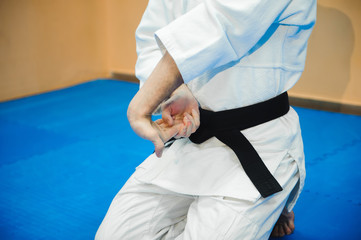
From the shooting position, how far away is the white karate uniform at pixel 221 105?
960 millimetres

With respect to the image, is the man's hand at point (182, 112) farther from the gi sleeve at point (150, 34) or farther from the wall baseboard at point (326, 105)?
the wall baseboard at point (326, 105)

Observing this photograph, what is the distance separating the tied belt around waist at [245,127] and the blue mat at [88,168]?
2.01ft

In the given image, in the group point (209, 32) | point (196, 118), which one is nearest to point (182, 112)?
point (196, 118)

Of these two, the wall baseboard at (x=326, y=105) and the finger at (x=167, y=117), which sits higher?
the finger at (x=167, y=117)

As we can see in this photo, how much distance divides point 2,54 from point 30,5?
0.68 metres

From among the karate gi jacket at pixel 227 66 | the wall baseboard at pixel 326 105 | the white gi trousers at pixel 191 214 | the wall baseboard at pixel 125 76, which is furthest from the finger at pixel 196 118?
the wall baseboard at pixel 125 76

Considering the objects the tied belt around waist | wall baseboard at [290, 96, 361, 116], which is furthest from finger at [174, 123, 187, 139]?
wall baseboard at [290, 96, 361, 116]

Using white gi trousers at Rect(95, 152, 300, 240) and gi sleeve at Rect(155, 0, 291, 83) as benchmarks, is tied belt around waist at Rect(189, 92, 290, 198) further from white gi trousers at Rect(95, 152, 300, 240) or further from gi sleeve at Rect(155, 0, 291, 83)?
gi sleeve at Rect(155, 0, 291, 83)

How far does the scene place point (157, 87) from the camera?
99cm

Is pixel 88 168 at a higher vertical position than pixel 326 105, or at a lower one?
higher

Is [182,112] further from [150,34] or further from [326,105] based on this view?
[326,105]

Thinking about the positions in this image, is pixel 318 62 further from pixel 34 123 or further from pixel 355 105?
pixel 34 123

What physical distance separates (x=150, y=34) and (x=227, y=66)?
403mm

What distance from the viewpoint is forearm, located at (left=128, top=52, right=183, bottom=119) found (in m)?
0.98
